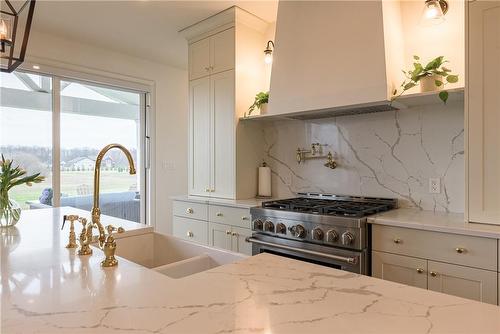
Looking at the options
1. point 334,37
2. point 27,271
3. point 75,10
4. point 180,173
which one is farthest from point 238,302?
point 180,173

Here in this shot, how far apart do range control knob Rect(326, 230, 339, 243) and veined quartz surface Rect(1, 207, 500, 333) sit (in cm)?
115

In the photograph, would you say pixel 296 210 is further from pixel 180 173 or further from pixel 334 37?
pixel 180 173

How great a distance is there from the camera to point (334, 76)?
7.77ft

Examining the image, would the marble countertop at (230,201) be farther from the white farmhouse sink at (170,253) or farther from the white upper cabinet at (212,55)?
the white upper cabinet at (212,55)

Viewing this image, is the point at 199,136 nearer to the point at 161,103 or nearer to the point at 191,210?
A: the point at 191,210

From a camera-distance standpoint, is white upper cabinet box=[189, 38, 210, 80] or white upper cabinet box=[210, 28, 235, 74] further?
white upper cabinet box=[189, 38, 210, 80]

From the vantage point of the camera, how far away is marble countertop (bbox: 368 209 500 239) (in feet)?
5.59

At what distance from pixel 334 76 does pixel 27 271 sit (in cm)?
209

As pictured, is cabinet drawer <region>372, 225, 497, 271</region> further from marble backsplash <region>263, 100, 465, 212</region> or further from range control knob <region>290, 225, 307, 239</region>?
marble backsplash <region>263, 100, 465, 212</region>

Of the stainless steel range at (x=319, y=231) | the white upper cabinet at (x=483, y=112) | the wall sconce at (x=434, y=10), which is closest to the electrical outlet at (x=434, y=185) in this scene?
the stainless steel range at (x=319, y=231)

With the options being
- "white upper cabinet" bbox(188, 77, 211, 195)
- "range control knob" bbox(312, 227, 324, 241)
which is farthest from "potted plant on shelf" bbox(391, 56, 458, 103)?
"white upper cabinet" bbox(188, 77, 211, 195)

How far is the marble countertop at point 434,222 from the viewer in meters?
1.70

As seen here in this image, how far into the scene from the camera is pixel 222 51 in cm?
313

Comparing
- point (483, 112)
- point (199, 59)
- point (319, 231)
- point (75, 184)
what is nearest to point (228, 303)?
point (319, 231)
